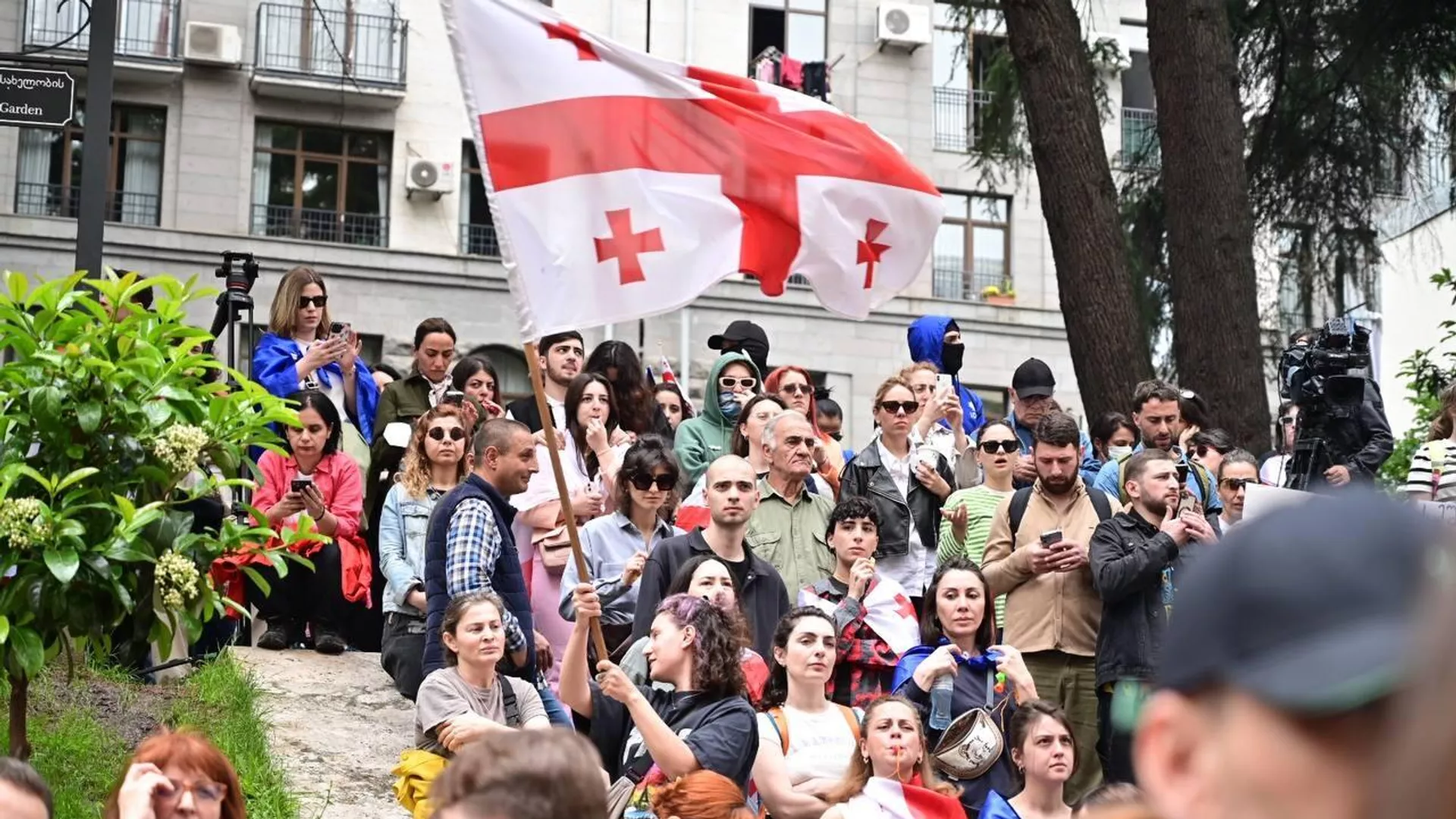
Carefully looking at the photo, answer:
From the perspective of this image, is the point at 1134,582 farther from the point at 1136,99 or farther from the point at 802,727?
the point at 1136,99

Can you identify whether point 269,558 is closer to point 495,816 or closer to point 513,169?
point 513,169

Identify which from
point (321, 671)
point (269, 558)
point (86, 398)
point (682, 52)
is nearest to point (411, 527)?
point (321, 671)

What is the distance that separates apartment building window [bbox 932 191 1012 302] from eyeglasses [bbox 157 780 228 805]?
92.2ft

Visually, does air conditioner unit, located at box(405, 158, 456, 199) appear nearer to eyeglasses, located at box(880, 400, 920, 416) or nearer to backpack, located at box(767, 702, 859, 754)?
eyeglasses, located at box(880, 400, 920, 416)

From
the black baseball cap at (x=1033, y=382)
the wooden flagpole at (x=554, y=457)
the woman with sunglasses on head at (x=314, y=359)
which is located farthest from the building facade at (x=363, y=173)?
the wooden flagpole at (x=554, y=457)

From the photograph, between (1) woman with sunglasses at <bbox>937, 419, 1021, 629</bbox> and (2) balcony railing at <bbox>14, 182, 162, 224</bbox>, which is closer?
(1) woman with sunglasses at <bbox>937, 419, 1021, 629</bbox>

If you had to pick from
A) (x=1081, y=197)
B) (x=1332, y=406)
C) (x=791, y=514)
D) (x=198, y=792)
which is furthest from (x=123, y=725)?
(x=1081, y=197)

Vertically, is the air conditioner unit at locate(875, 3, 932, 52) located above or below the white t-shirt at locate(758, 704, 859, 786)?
above

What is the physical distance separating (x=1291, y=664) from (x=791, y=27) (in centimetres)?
3230

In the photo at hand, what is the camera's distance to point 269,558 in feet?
24.4

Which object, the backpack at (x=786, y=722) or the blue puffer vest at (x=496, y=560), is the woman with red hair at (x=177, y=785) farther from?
the blue puffer vest at (x=496, y=560)

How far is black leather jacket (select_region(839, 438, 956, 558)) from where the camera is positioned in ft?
32.6

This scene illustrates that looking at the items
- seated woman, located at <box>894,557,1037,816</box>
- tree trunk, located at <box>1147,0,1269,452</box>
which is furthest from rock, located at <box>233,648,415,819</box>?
tree trunk, located at <box>1147,0,1269,452</box>

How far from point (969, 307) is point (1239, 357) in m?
18.9
